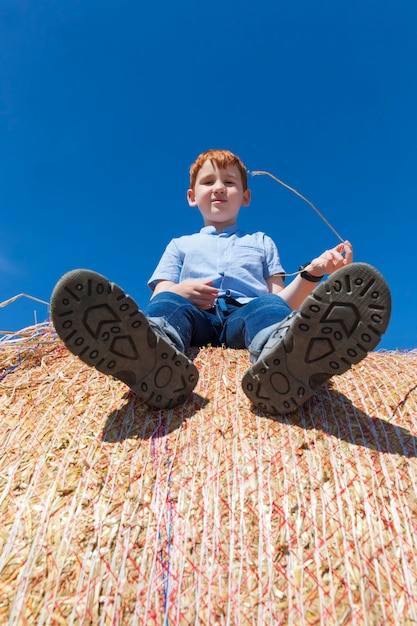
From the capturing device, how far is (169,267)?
90.6 inches

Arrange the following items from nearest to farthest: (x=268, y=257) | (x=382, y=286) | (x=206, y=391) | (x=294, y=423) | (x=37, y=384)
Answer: (x=382, y=286) → (x=294, y=423) → (x=206, y=391) → (x=37, y=384) → (x=268, y=257)

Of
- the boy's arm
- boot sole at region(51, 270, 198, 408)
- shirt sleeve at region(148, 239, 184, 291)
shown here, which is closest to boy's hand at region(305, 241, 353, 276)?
the boy's arm

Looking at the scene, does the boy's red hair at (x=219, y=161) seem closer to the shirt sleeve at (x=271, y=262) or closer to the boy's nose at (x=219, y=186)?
the boy's nose at (x=219, y=186)

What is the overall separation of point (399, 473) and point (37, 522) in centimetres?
93

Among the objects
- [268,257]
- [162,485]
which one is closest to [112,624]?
[162,485]

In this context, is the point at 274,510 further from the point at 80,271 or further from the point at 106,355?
the point at 80,271

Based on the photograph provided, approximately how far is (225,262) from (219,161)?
70 cm

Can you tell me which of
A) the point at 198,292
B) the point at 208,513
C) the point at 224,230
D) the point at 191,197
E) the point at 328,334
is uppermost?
the point at 191,197

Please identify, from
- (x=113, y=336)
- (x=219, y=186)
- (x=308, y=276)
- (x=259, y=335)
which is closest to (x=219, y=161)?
(x=219, y=186)

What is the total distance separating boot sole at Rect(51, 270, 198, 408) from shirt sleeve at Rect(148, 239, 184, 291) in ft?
3.55

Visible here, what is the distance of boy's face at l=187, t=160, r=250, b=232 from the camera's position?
8.18 ft

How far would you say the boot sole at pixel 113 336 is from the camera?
42.6 inches

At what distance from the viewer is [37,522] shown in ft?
3.18

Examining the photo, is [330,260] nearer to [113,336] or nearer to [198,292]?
[198,292]
